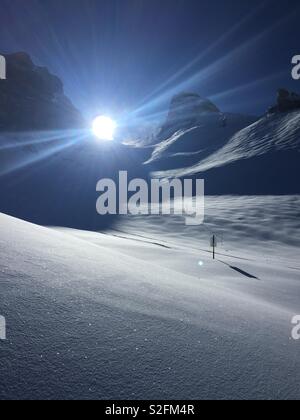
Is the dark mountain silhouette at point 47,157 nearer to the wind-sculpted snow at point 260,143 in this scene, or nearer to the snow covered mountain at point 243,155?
the snow covered mountain at point 243,155

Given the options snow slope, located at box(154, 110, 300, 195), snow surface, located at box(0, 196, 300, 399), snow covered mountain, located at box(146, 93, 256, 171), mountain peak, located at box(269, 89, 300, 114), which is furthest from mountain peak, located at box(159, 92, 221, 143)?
snow surface, located at box(0, 196, 300, 399)

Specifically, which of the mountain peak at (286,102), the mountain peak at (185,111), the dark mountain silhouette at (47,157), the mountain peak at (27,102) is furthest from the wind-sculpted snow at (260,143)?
the mountain peak at (27,102)

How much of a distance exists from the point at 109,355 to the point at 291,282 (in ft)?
28.9

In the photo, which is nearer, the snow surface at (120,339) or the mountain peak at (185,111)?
the snow surface at (120,339)

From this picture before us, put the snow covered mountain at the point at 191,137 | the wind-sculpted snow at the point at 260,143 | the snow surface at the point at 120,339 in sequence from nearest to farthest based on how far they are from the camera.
Answer: the snow surface at the point at 120,339 < the wind-sculpted snow at the point at 260,143 < the snow covered mountain at the point at 191,137

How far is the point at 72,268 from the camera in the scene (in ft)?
10.9

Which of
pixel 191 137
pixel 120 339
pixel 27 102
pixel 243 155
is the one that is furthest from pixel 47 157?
pixel 120 339

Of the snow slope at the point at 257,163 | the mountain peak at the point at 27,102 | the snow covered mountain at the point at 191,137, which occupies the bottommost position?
the snow slope at the point at 257,163

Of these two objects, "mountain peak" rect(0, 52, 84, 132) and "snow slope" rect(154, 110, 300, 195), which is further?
"mountain peak" rect(0, 52, 84, 132)

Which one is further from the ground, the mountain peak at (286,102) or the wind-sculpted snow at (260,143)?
the mountain peak at (286,102)

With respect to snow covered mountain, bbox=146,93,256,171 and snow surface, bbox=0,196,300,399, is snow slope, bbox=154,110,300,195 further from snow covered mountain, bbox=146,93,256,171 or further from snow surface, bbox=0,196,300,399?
snow surface, bbox=0,196,300,399

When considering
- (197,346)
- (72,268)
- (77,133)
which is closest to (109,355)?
(197,346)

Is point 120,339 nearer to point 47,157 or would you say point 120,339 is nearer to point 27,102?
point 47,157
